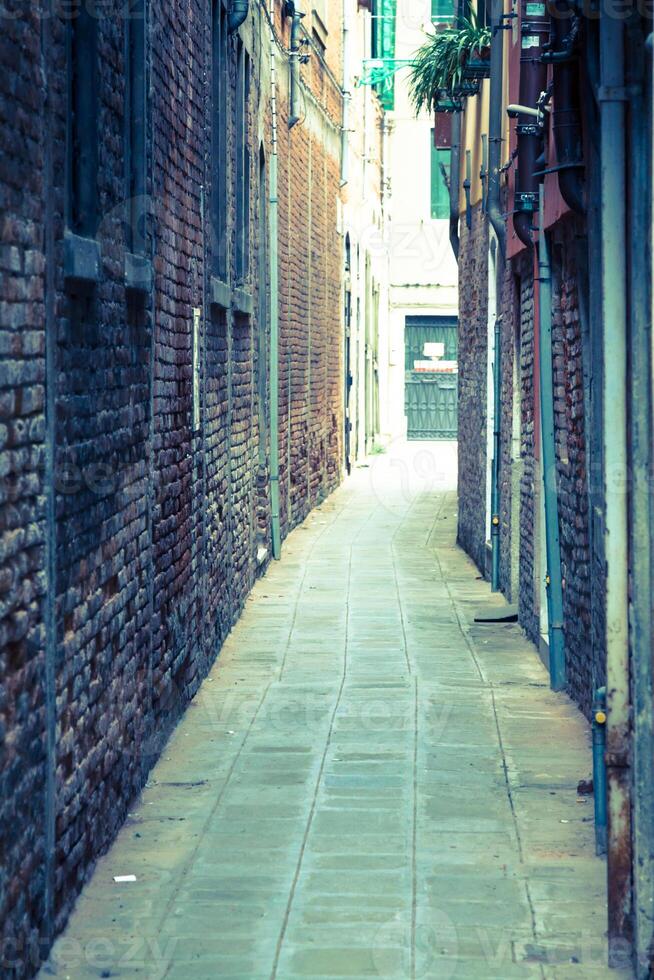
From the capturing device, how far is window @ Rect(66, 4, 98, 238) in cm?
599

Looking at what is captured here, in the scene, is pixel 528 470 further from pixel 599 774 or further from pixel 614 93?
pixel 614 93

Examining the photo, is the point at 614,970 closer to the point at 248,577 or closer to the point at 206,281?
the point at 206,281

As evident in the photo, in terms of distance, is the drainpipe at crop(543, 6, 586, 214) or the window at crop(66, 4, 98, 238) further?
the drainpipe at crop(543, 6, 586, 214)

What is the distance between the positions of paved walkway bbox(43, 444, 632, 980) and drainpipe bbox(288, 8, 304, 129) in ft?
23.6

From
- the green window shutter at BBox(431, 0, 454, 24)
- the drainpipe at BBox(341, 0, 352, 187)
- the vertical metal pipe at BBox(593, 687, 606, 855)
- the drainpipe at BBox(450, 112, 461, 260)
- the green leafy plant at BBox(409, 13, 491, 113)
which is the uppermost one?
the green window shutter at BBox(431, 0, 454, 24)

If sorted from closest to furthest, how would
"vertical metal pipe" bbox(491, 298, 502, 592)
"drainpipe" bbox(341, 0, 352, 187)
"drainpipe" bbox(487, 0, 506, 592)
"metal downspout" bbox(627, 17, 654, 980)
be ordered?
"metal downspout" bbox(627, 17, 654, 980), "drainpipe" bbox(487, 0, 506, 592), "vertical metal pipe" bbox(491, 298, 502, 592), "drainpipe" bbox(341, 0, 352, 187)

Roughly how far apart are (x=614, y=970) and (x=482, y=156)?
1079 cm

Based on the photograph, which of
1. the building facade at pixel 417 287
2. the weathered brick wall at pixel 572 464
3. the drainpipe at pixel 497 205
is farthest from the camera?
the building facade at pixel 417 287

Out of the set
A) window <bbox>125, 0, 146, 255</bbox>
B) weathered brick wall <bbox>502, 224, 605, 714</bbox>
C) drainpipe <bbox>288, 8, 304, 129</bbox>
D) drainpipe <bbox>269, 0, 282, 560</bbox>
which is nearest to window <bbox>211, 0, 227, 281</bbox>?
weathered brick wall <bbox>502, 224, 605, 714</bbox>

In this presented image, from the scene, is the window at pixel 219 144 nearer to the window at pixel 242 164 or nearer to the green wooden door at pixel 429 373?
the window at pixel 242 164

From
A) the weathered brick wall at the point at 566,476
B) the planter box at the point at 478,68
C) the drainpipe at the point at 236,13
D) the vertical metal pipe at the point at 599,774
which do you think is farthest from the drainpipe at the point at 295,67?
the vertical metal pipe at the point at 599,774

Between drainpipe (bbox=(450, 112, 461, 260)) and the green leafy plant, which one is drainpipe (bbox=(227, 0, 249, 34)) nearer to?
the green leafy plant

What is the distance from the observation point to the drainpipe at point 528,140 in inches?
392

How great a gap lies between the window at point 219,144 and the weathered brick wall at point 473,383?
4115 millimetres
